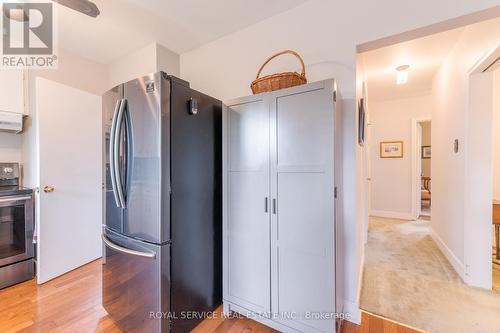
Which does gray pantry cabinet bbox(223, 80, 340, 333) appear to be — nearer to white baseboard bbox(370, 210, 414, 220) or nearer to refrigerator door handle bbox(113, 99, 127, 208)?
refrigerator door handle bbox(113, 99, 127, 208)

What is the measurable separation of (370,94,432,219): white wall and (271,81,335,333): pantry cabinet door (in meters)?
4.57

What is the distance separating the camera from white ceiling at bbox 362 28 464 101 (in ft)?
8.47

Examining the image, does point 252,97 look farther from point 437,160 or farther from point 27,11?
point 437,160

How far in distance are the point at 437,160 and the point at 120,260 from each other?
4212mm

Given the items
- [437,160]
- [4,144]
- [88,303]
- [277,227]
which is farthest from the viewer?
[437,160]

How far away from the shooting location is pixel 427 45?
2650 millimetres

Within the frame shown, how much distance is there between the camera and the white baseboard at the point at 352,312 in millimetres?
1701

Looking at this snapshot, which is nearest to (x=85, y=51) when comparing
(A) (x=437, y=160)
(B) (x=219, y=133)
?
(B) (x=219, y=133)

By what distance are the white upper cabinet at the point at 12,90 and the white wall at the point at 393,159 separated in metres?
6.11

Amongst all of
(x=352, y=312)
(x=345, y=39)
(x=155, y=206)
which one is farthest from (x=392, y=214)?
(x=155, y=206)

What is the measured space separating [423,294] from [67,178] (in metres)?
3.79

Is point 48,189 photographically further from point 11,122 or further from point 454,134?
point 454,134

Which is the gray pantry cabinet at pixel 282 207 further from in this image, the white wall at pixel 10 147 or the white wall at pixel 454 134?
the white wall at pixel 10 147

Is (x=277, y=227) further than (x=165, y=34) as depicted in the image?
No
